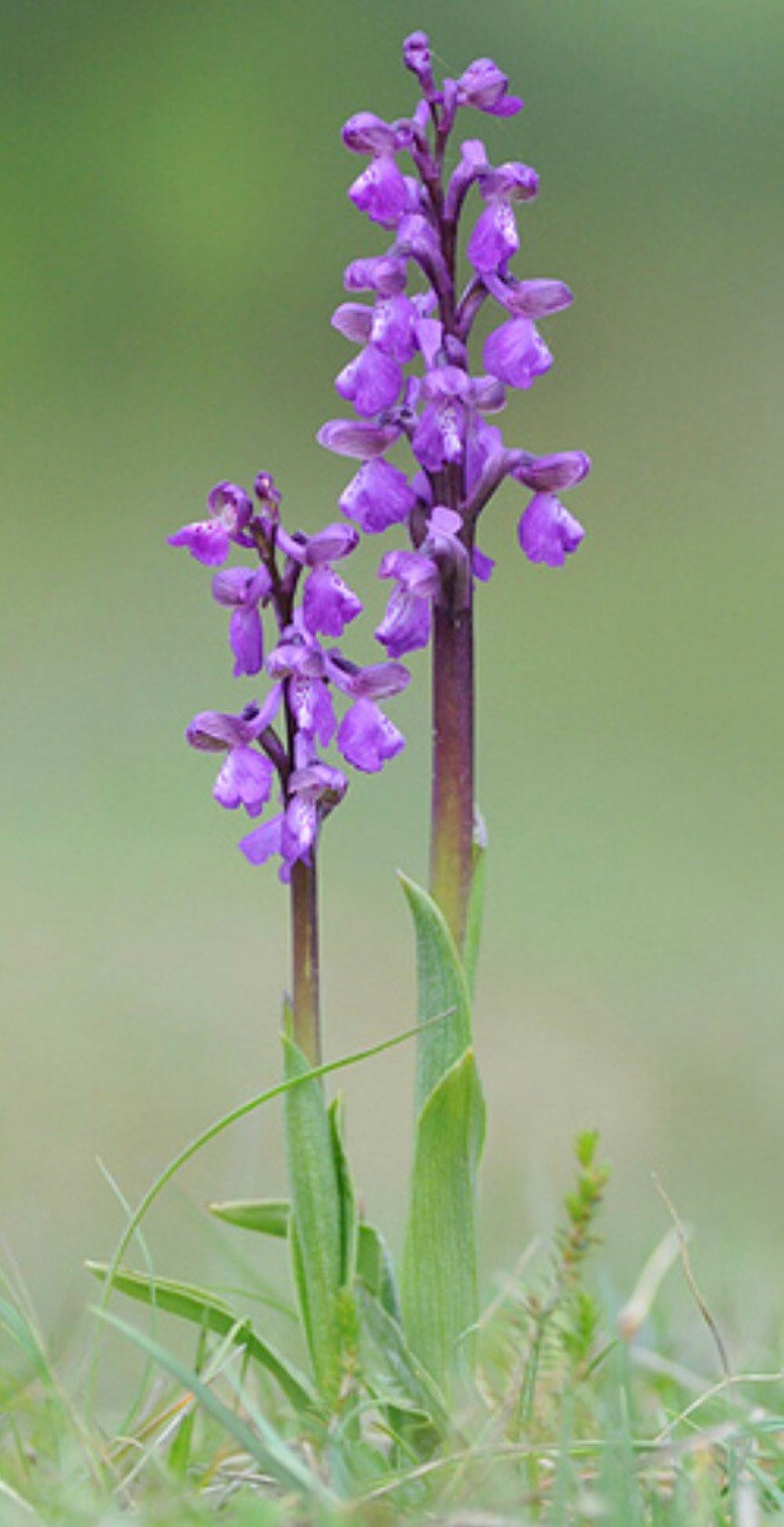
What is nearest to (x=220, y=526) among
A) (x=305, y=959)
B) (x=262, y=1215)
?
(x=305, y=959)

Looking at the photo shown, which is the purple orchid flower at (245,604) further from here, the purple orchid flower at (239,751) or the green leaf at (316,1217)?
the green leaf at (316,1217)

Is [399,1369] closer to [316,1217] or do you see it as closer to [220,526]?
[316,1217]

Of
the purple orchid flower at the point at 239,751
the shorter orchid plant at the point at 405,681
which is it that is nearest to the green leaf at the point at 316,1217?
the shorter orchid plant at the point at 405,681

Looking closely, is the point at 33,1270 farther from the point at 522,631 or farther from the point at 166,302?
the point at 166,302

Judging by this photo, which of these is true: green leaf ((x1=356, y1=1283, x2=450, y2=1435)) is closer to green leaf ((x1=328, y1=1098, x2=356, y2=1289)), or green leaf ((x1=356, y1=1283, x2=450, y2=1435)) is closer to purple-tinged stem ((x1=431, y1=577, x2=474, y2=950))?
green leaf ((x1=328, y1=1098, x2=356, y2=1289))

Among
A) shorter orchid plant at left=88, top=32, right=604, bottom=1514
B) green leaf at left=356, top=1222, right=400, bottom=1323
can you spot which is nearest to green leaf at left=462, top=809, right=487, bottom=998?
shorter orchid plant at left=88, top=32, right=604, bottom=1514

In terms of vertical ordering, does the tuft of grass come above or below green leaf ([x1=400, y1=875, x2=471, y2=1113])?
below

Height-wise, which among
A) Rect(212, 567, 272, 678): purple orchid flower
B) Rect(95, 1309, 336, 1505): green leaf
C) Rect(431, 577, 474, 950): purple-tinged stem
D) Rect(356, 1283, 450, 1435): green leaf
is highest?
Rect(212, 567, 272, 678): purple orchid flower
